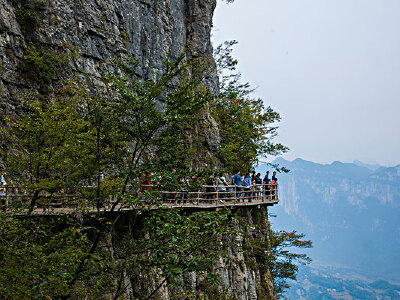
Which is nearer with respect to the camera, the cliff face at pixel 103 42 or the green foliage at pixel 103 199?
the green foliage at pixel 103 199

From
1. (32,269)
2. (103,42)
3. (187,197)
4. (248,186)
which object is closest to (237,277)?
(248,186)

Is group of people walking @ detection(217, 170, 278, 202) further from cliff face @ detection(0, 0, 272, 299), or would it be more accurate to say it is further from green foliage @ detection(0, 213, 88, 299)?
green foliage @ detection(0, 213, 88, 299)

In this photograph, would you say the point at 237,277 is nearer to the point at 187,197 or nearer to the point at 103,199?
the point at 187,197

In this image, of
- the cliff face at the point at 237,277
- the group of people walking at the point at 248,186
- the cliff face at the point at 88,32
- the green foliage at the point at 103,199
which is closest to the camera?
the green foliage at the point at 103,199

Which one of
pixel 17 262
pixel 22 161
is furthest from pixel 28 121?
pixel 17 262

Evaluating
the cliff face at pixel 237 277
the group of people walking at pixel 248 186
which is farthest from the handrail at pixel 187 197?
the cliff face at pixel 237 277

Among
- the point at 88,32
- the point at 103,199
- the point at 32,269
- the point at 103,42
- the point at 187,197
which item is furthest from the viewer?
the point at 103,42

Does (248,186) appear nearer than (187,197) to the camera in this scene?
No

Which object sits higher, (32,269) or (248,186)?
(248,186)

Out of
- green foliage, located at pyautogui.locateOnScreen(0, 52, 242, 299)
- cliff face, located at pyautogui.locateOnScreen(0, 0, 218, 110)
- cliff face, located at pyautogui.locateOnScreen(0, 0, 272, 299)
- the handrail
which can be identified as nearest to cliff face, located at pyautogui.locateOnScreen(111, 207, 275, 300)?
cliff face, located at pyautogui.locateOnScreen(0, 0, 272, 299)

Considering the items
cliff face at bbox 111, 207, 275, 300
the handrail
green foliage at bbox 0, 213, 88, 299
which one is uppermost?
the handrail

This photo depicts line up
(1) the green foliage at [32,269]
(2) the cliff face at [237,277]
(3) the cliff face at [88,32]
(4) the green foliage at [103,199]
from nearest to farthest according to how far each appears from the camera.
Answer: (1) the green foliage at [32,269] → (4) the green foliage at [103,199] → (2) the cliff face at [237,277] → (3) the cliff face at [88,32]

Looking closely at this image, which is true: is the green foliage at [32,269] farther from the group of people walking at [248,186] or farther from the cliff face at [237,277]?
the group of people walking at [248,186]

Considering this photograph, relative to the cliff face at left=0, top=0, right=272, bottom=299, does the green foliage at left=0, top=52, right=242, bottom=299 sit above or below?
below
